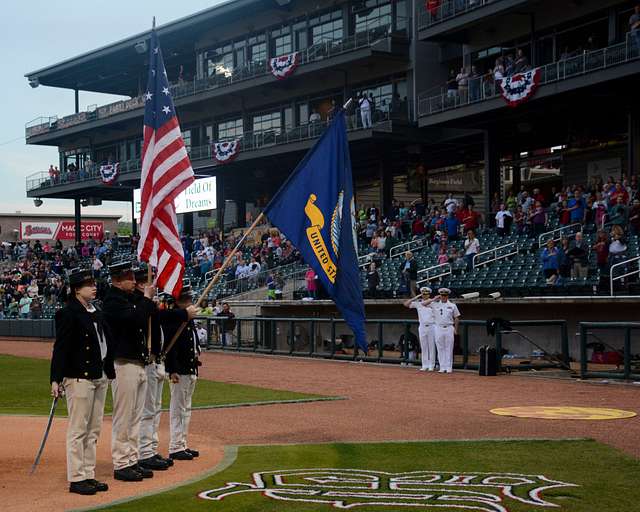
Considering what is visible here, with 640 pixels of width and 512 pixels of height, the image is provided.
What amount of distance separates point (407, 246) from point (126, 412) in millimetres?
24536

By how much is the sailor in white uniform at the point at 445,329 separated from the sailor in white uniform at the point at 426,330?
1.12 feet

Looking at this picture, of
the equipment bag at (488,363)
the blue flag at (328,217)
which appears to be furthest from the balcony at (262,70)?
the blue flag at (328,217)

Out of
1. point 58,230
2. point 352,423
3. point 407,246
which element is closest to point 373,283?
point 407,246

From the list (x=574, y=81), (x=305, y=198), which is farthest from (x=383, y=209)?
(x=305, y=198)

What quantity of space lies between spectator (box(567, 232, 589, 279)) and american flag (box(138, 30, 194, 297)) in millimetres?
15524

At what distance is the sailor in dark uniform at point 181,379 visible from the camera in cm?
1005

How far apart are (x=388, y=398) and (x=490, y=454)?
21.1 feet

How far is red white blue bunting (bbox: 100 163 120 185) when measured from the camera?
5459 cm

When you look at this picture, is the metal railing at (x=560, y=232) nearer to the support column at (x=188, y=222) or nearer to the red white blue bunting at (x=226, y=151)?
the red white blue bunting at (x=226, y=151)

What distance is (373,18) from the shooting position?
136 ft

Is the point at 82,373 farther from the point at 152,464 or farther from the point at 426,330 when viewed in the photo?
the point at 426,330

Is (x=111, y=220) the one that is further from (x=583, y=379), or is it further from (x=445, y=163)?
(x=583, y=379)

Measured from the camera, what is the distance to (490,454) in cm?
1023

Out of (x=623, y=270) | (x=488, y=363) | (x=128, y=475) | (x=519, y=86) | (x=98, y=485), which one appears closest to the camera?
(x=98, y=485)
